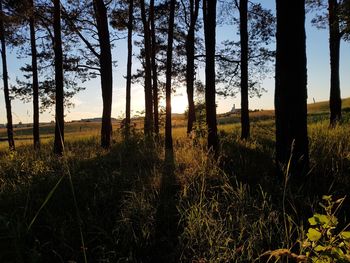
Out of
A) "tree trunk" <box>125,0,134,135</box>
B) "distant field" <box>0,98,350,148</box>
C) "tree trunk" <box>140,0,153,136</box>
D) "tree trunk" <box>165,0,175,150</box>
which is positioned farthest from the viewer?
"distant field" <box>0,98,350,148</box>

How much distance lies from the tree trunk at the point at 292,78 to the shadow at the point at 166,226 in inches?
75.7

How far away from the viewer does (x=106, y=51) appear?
15.6m

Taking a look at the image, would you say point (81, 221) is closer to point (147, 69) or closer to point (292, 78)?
point (292, 78)

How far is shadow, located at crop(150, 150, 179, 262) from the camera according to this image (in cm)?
408

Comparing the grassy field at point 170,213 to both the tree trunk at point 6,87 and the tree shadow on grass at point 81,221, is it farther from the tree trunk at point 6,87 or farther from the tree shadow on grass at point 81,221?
the tree trunk at point 6,87

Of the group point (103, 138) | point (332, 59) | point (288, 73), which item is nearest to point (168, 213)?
point (288, 73)

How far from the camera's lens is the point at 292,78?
243 inches

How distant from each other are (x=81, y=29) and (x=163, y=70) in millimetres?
7254

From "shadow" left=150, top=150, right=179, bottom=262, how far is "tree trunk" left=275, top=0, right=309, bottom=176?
6.31ft

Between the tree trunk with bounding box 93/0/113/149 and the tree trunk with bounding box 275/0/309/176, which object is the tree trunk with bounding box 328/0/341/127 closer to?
the tree trunk with bounding box 93/0/113/149

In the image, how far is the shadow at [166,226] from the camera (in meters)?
4.08

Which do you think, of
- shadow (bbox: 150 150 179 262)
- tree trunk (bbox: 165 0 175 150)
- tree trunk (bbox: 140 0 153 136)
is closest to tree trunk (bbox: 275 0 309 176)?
shadow (bbox: 150 150 179 262)

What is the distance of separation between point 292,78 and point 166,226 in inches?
129

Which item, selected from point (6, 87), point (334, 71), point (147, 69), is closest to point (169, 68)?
point (147, 69)
